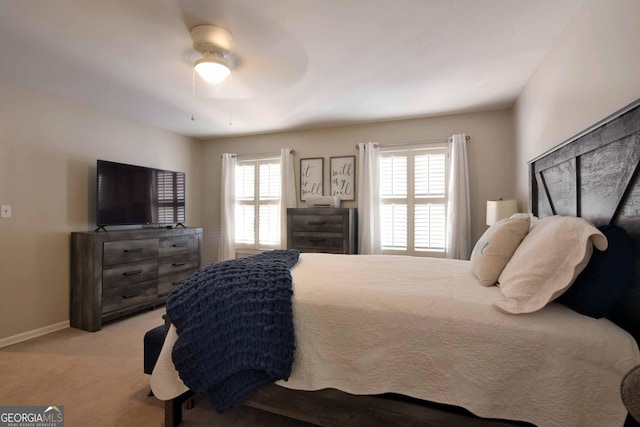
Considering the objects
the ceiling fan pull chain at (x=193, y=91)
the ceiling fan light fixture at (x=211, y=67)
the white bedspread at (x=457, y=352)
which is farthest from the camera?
the ceiling fan pull chain at (x=193, y=91)

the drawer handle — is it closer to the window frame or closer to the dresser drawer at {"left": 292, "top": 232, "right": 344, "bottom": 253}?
the window frame

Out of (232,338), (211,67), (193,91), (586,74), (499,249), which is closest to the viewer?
(232,338)

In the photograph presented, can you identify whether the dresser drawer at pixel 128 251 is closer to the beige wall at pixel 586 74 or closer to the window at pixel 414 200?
the window at pixel 414 200

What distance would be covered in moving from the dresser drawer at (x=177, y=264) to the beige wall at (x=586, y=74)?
13.5 ft

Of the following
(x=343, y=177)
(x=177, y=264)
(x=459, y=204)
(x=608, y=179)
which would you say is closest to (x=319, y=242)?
(x=343, y=177)

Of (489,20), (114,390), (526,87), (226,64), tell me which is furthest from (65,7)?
(526,87)

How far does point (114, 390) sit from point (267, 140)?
3.52m

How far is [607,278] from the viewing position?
3.49 feet

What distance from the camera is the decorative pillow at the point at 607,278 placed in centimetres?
106

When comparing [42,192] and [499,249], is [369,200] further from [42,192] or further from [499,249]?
[42,192]

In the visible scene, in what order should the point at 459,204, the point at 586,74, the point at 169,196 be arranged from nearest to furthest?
1. the point at 586,74
2. the point at 459,204
3. the point at 169,196

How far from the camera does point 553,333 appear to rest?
1.01 m

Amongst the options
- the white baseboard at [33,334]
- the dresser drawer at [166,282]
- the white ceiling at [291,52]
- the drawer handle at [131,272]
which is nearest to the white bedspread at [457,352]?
the white ceiling at [291,52]

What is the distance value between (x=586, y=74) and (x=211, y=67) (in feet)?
7.90
